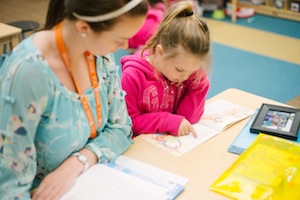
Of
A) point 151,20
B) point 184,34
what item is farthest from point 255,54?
point 184,34

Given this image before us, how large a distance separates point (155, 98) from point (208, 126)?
0.74ft

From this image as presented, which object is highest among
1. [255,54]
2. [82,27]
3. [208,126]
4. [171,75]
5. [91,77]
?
[82,27]

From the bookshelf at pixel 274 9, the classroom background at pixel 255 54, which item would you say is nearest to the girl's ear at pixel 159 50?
the classroom background at pixel 255 54

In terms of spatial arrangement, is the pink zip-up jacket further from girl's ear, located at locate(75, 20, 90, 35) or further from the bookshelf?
the bookshelf

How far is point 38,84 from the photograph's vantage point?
96 cm

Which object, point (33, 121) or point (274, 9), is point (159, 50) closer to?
point (33, 121)

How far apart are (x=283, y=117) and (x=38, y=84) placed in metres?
0.95

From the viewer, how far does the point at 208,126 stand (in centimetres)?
149

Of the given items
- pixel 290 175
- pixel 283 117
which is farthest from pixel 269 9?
pixel 290 175

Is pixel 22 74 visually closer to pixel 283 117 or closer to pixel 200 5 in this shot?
pixel 283 117

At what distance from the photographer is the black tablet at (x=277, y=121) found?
4.60 feet

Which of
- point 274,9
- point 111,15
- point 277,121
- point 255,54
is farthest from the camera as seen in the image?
point 274,9

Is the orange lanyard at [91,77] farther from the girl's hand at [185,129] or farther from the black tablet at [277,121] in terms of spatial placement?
the black tablet at [277,121]

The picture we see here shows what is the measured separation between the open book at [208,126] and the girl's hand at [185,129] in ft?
0.04
